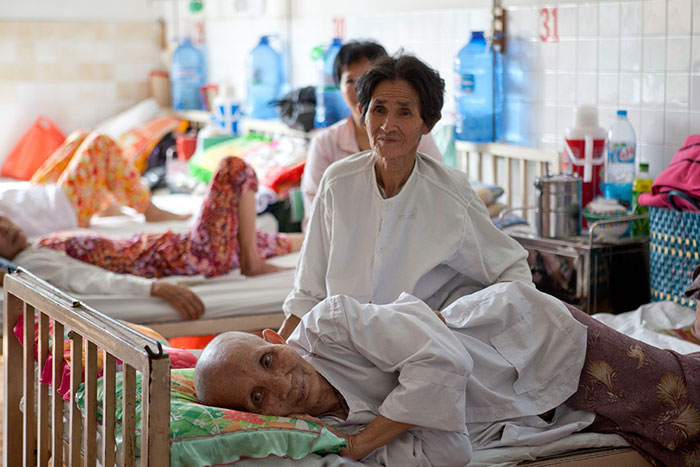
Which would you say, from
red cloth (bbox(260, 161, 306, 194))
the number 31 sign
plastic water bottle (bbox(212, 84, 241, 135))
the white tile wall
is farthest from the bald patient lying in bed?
plastic water bottle (bbox(212, 84, 241, 135))

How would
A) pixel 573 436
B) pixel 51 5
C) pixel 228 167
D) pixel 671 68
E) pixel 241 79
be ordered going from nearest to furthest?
pixel 573 436 → pixel 671 68 → pixel 228 167 → pixel 241 79 → pixel 51 5

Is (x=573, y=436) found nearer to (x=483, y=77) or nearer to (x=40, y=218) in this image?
(x=483, y=77)

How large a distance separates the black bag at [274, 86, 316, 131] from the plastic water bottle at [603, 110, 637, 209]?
195cm

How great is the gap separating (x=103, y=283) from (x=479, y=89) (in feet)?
5.72

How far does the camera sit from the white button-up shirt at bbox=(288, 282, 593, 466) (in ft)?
6.18

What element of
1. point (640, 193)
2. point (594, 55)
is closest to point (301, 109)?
point (594, 55)

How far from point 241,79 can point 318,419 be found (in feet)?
14.3

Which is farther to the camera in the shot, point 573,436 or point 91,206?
point 91,206

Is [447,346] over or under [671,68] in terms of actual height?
under

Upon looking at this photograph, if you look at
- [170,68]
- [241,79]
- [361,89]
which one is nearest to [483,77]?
[361,89]

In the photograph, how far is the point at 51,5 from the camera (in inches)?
267

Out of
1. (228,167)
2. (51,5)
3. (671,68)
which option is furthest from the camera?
(51,5)

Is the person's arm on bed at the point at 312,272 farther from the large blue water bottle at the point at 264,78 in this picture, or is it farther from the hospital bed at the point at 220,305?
the large blue water bottle at the point at 264,78

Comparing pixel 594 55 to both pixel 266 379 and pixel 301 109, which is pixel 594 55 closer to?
pixel 301 109
